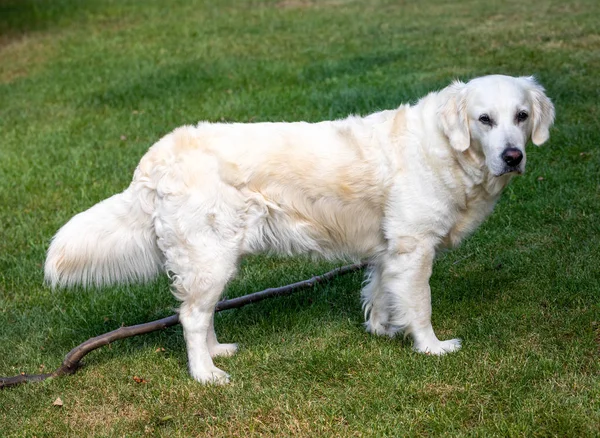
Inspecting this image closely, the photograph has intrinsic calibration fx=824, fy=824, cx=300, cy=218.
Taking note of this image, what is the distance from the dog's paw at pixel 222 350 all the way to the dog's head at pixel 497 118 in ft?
5.74

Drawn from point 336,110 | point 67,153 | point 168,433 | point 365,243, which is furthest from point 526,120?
point 67,153

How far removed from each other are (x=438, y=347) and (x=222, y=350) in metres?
1.26

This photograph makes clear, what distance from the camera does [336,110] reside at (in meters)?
9.39

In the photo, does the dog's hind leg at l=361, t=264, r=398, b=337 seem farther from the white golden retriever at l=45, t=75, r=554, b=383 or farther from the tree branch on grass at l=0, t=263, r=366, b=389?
the tree branch on grass at l=0, t=263, r=366, b=389

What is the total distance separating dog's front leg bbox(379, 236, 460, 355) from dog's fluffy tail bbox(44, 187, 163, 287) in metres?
1.34

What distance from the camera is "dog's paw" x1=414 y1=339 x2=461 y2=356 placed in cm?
461

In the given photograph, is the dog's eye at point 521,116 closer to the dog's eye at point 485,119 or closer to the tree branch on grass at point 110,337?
the dog's eye at point 485,119

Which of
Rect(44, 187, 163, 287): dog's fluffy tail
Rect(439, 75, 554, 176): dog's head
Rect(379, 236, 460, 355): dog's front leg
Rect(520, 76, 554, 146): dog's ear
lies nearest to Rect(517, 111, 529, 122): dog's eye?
Rect(439, 75, 554, 176): dog's head

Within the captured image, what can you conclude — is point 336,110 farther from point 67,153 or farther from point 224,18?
point 224,18

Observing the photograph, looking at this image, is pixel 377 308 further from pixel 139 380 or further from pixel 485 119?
pixel 139 380

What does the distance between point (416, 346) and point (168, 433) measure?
1.48 m

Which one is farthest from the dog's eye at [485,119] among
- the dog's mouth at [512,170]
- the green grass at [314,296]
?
the green grass at [314,296]

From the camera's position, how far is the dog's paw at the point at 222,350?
4840 millimetres

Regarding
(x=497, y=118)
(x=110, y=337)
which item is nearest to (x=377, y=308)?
(x=497, y=118)
